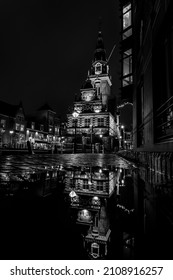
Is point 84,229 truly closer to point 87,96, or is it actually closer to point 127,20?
point 127,20

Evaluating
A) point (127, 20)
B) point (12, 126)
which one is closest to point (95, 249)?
point (127, 20)

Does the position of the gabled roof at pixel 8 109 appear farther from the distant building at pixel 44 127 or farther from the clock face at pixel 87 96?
the clock face at pixel 87 96

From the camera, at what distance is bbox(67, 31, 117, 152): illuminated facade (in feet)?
175

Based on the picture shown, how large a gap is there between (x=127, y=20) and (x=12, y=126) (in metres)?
39.5

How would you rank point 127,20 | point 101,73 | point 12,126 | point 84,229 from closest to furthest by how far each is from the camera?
1. point 84,229
2. point 127,20
3. point 12,126
4. point 101,73

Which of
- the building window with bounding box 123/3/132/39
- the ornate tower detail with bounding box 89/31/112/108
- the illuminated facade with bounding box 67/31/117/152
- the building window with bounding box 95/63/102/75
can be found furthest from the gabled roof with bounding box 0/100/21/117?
the building window with bounding box 95/63/102/75

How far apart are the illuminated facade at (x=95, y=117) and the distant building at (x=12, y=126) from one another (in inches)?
635

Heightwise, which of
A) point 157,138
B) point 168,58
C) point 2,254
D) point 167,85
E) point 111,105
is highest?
point 111,105

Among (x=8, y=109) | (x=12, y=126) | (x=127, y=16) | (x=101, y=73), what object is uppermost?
(x=101, y=73)

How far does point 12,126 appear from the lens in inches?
1778

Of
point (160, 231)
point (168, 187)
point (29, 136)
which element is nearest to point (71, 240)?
point (160, 231)

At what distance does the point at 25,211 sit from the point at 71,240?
656mm

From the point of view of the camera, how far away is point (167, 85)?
529 centimetres
